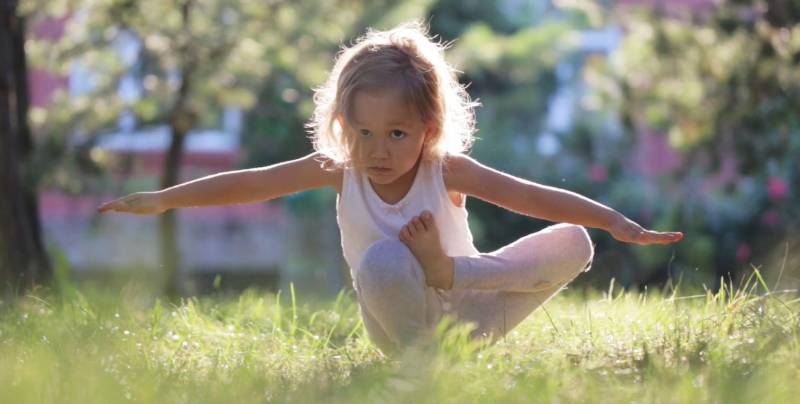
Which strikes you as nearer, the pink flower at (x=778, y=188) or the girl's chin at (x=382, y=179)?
the girl's chin at (x=382, y=179)

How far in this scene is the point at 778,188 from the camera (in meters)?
12.2

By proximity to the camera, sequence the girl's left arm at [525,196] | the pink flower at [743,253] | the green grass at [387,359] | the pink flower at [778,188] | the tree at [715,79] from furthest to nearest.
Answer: the pink flower at [743,253], the pink flower at [778,188], the tree at [715,79], the girl's left arm at [525,196], the green grass at [387,359]

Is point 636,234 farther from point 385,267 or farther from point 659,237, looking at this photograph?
point 385,267

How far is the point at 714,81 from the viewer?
30.1ft

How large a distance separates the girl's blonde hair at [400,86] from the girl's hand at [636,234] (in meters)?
0.54

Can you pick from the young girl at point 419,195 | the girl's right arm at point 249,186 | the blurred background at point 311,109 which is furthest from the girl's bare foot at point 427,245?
the blurred background at point 311,109

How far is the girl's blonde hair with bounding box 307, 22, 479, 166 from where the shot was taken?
3.41 metres

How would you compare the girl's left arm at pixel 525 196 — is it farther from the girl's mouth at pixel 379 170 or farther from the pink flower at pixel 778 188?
the pink flower at pixel 778 188

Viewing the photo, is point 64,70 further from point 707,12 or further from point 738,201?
point 738,201

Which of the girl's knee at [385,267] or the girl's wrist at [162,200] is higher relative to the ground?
the girl's wrist at [162,200]

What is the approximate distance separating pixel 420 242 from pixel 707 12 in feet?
21.2

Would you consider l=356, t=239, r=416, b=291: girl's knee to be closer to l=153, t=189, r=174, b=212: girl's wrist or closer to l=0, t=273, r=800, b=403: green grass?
l=0, t=273, r=800, b=403: green grass

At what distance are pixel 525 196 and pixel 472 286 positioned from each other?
317 mm

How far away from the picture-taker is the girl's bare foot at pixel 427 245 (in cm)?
327
